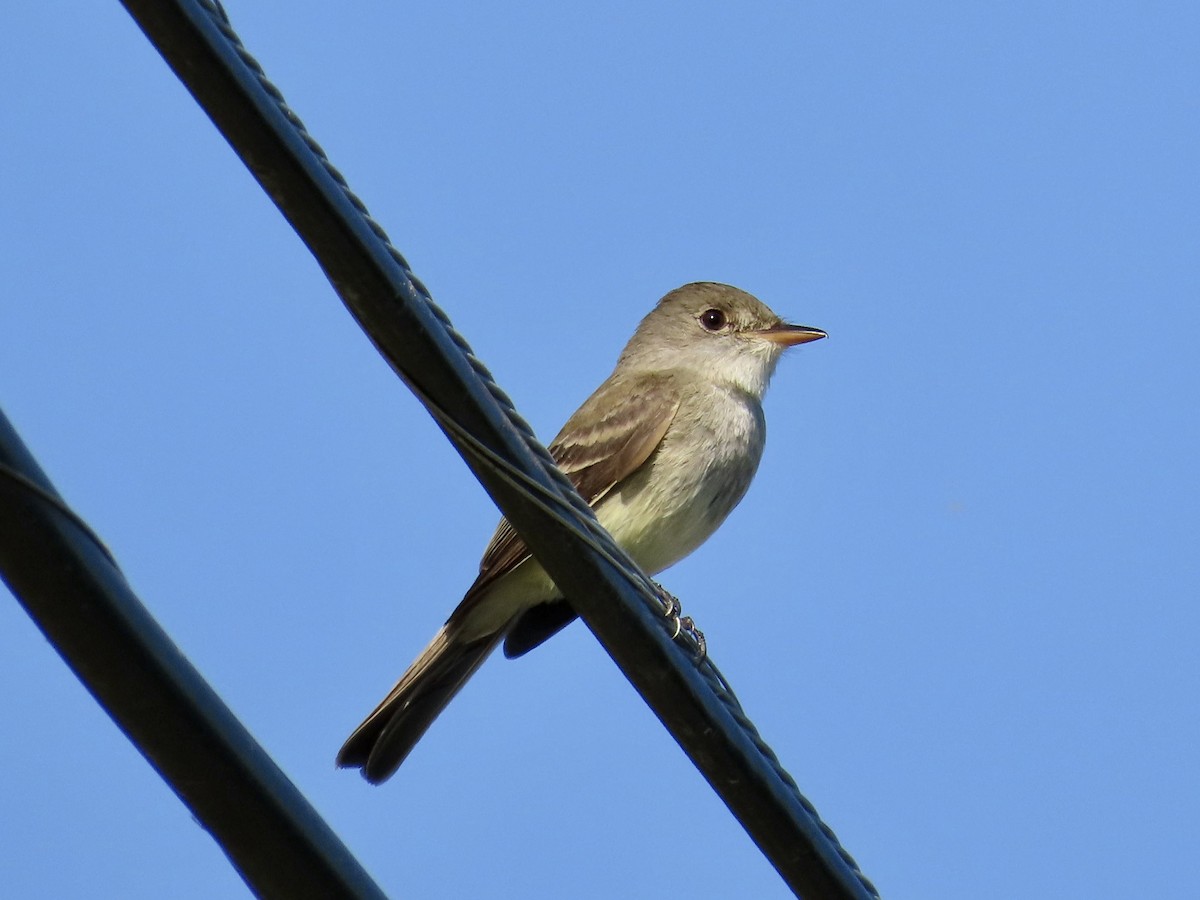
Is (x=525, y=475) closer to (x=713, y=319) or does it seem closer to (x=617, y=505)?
(x=617, y=505)

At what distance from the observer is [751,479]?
22.6ft

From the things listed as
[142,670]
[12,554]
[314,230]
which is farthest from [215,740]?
[314,230]

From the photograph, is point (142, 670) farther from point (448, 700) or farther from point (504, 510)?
point (448, 700)

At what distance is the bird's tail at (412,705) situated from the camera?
19.4 ft

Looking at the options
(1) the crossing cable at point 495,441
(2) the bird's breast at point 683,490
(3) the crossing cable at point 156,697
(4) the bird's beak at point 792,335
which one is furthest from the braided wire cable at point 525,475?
(4) the bird's beak at point 792,335

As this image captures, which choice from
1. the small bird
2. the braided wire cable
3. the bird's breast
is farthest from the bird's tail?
the braided wire cable

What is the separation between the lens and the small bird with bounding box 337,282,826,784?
20.2 ft

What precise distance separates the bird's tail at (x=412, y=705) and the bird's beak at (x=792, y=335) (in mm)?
2128

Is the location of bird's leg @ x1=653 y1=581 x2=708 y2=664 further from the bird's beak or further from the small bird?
the bird's beak

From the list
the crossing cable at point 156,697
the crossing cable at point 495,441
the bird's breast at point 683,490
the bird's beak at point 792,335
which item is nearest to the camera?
the crossing cable at point 156,697

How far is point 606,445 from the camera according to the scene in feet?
21.7

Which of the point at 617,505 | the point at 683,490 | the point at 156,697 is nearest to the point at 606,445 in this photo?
the point at 617,505

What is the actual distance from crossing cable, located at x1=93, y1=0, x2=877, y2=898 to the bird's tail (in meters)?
2.87

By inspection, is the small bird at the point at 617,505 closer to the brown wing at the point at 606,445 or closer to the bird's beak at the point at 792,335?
the brown wing at the point at 606,445
